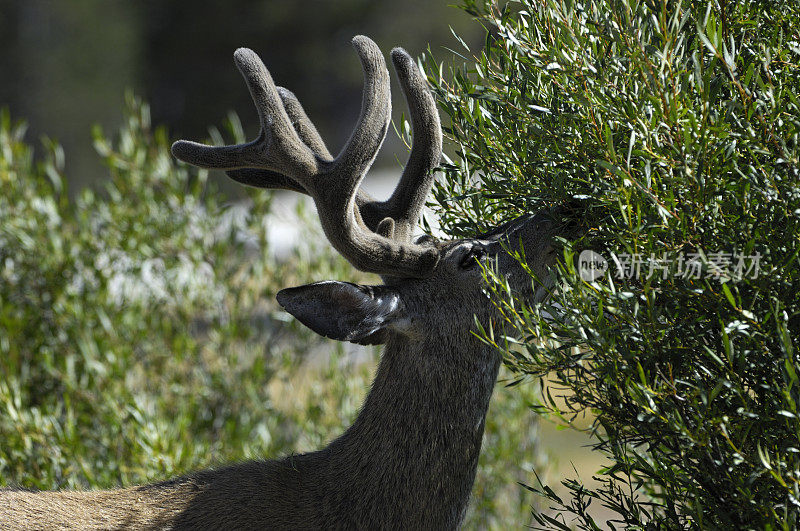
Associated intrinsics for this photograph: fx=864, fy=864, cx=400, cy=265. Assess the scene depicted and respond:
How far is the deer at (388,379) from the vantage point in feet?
9.20

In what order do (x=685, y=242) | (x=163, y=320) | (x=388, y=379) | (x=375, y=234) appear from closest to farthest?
(x=685, y=242), (x=375, y=234), (x=388, y=379), (x=163, y=320)

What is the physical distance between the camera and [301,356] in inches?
252

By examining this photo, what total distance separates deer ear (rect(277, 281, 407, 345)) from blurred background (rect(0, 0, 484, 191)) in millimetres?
19176

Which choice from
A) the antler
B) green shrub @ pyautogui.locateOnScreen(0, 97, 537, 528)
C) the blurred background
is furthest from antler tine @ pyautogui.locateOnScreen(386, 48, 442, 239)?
the blurred background

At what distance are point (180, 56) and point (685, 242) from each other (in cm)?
2498

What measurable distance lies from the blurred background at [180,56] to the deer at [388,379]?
19.1 metres

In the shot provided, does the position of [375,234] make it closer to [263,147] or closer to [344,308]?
[344,308]

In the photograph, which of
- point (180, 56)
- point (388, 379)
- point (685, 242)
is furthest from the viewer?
point (180, 56)

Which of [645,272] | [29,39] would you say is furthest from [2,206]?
[29,39]

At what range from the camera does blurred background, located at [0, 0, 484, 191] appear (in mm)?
22156

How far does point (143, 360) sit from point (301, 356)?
1.13m

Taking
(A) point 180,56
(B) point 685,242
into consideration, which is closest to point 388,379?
(B) point 685,242

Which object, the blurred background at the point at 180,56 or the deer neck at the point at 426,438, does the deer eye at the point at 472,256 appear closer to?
the deer neck at the point at 426,438

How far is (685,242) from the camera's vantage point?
214 cm
